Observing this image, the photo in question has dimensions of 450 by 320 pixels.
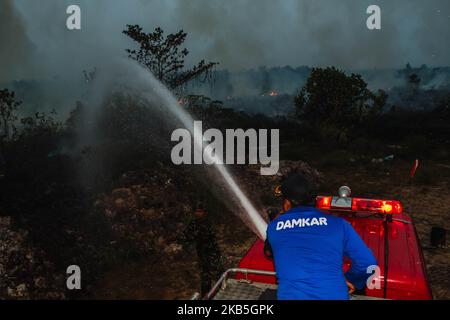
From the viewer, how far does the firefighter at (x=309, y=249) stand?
8.28ft

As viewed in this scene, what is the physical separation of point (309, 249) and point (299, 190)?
17.5 inches

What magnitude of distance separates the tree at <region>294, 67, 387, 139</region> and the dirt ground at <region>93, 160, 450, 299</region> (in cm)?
923

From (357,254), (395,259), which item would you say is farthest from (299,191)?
(395,259)

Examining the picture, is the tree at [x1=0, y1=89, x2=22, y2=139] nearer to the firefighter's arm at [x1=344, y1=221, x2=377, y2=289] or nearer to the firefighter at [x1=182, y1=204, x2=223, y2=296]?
the firefighter at [x1=182, y1=204, x2=223, y2=296]

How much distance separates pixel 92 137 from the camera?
1659 cm

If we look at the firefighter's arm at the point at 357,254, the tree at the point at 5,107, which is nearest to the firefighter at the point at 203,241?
the firefighter's arm at the point at 357,254

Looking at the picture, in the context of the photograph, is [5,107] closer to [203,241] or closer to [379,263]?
[203,241]

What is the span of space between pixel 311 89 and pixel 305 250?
2464 centimetres

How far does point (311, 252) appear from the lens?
2541mm

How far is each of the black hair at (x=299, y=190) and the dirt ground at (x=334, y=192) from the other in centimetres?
471

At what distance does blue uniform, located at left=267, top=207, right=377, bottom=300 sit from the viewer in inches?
99.2

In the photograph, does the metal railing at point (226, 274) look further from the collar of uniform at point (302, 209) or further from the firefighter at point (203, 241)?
the firefighter at point (203, 241)
